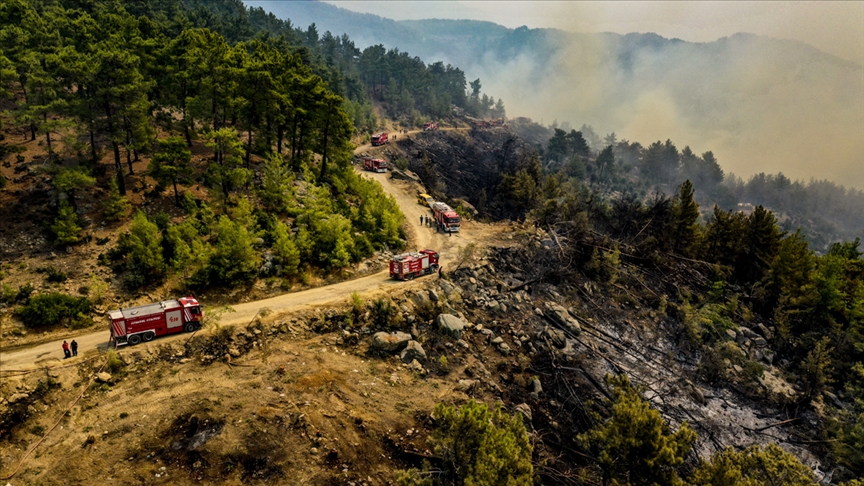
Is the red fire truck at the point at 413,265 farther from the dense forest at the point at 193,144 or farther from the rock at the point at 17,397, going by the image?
the rock at the point at 17,397

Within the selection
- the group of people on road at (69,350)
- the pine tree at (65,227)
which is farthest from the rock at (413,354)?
the pine tree at (65,227)

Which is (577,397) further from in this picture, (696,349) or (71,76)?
(71,76)

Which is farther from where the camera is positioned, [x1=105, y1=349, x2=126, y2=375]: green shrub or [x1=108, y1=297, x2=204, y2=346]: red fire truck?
[x1=108, y1=297, x2=204, y2=346]: red fire truck

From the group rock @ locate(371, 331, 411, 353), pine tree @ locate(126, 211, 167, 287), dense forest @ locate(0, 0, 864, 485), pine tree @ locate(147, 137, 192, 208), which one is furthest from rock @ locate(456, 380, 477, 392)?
pine tree @ locate(147, 137, 192, 208)

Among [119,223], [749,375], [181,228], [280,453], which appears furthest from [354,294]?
[749,375]

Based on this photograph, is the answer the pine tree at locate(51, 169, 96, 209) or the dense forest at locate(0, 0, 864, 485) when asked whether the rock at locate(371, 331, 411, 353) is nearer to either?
the dense forest at locate(0, 0, 864, 485)
